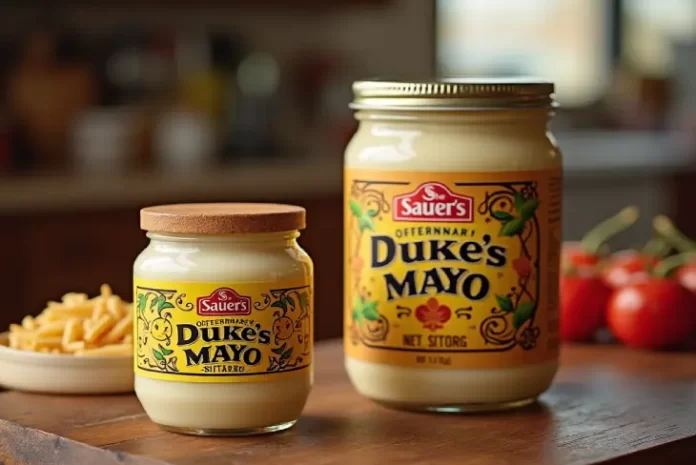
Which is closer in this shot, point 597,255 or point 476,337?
point 476,337

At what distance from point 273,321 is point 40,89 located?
2.58m

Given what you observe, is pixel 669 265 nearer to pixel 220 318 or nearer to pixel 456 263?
pixel 456 263

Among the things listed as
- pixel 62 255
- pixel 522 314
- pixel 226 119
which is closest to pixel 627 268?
pixel 522 314

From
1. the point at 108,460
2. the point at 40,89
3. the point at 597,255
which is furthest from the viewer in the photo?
the point at 40,89

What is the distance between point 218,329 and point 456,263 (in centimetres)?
22

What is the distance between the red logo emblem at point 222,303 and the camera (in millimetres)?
900

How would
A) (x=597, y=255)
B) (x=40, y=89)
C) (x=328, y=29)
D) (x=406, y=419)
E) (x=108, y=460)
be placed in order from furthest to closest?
(x=328, y=29), (x=40, y=89), (x=597, y=255), (x=406, y=419), (x=108, y=460)

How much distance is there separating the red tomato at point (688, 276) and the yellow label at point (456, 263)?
1.53 ft

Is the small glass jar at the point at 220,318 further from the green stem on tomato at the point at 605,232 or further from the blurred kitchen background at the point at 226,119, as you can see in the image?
the blurred kitchen background at the point at 226,119

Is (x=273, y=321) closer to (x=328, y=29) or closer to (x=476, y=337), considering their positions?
(x=476, y=337)

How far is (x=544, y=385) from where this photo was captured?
1057 mm

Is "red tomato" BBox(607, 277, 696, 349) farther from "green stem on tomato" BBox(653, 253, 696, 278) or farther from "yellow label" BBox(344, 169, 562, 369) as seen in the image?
"yellow label" BBox(344, 169, 562, 369)

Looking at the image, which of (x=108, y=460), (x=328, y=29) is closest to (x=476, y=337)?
(x=108, y=460)

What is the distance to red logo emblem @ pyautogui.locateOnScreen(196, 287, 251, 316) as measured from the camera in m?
0.90
